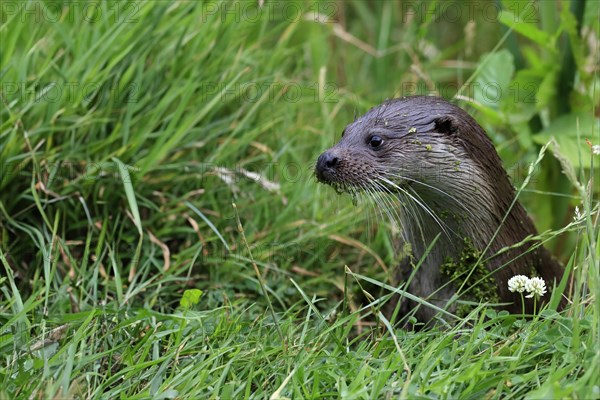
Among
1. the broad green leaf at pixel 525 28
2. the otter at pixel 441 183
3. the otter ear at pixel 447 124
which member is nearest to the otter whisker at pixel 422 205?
the otter at pixel 441 183

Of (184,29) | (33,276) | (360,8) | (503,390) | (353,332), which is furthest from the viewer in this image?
(360,8)

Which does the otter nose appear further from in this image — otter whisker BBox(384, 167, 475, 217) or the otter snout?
otter whisker BBox(384, 167, 475, 217)

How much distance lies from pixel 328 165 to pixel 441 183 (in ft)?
1.25

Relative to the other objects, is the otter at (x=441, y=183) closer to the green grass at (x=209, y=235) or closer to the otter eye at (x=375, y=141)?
the otter eye at (x=375, y=141)

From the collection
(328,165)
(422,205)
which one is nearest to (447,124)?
(422,205)

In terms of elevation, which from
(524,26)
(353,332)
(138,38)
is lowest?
(353,332)

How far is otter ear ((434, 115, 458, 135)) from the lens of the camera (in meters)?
3.09

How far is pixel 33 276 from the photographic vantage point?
3.46 metres

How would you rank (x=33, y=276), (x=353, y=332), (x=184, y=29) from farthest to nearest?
(x=184, y=29)
(x=353, y=332)
(x=33, y=276)

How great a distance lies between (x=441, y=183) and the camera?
3080 mm

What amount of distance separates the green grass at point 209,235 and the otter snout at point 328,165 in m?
0.36

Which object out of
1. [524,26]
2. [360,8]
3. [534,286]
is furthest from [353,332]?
[360,8]

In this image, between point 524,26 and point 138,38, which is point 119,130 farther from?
point 524,26

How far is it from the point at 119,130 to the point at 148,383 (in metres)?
1.46
